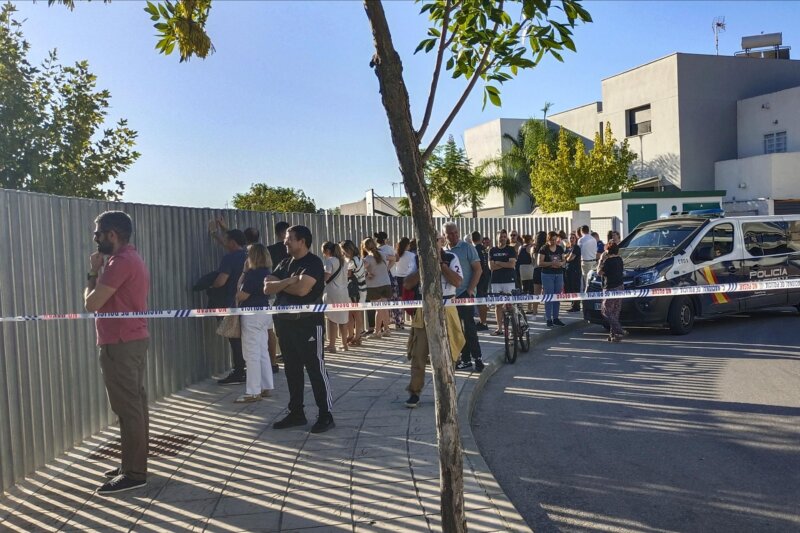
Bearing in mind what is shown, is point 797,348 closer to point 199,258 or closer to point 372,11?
point 199,258

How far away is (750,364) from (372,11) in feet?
27.7

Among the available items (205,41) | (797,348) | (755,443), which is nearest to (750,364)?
(797,348)

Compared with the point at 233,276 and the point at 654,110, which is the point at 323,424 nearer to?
the point at 233,276

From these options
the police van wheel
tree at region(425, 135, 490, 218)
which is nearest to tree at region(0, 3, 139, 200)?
the police van wheel

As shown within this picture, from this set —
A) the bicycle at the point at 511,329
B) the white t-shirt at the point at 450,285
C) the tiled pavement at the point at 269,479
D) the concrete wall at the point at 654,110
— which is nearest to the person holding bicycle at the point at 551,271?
the bicycle at the point at 511,329

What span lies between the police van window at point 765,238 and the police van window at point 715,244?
15.1 inches

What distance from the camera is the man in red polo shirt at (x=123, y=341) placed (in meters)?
5.48

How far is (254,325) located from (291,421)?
5.11 feet

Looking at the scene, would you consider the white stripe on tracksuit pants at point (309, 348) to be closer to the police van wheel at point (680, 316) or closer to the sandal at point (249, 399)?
the sandal at point (249, 399)

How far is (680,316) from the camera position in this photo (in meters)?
12.8

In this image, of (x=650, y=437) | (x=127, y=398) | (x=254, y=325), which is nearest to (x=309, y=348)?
(x=254, y=325)

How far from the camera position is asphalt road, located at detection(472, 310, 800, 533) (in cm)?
505

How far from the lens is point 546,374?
998cm

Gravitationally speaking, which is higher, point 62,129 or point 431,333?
point 62,129
